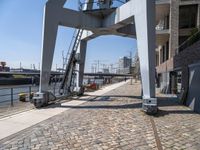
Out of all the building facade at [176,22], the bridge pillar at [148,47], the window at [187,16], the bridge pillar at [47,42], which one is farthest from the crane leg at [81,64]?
the window at [187,16]

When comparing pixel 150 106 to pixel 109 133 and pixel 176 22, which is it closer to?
pixel 109 133

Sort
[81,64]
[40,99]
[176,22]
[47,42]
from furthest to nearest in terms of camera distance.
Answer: [176,22]
[81,64]
[47,42]
[40,99]

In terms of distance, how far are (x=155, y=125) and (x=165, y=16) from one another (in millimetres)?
23420

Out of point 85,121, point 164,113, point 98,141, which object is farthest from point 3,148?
point 164,113

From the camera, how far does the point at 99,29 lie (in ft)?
60.6

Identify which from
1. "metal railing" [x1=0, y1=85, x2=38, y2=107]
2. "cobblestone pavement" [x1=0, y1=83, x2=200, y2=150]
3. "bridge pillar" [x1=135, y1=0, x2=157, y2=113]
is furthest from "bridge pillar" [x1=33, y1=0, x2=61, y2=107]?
"bridge pillar" [x1=135, y1=0, x2=157, y2=113]

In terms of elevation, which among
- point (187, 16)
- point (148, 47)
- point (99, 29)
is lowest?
point (148, 47)

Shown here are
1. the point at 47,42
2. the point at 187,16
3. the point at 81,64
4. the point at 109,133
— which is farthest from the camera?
the point at 187,16

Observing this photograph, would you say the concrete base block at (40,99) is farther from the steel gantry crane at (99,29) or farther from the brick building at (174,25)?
the brick building at (174,25)

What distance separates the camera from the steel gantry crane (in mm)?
12633

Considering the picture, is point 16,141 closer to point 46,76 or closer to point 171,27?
point 46,76

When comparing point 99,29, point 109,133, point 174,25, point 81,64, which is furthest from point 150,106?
point 174,25

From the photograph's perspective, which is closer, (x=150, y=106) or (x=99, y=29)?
(x=150, y=106)

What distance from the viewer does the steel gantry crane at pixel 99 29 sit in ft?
41.4
